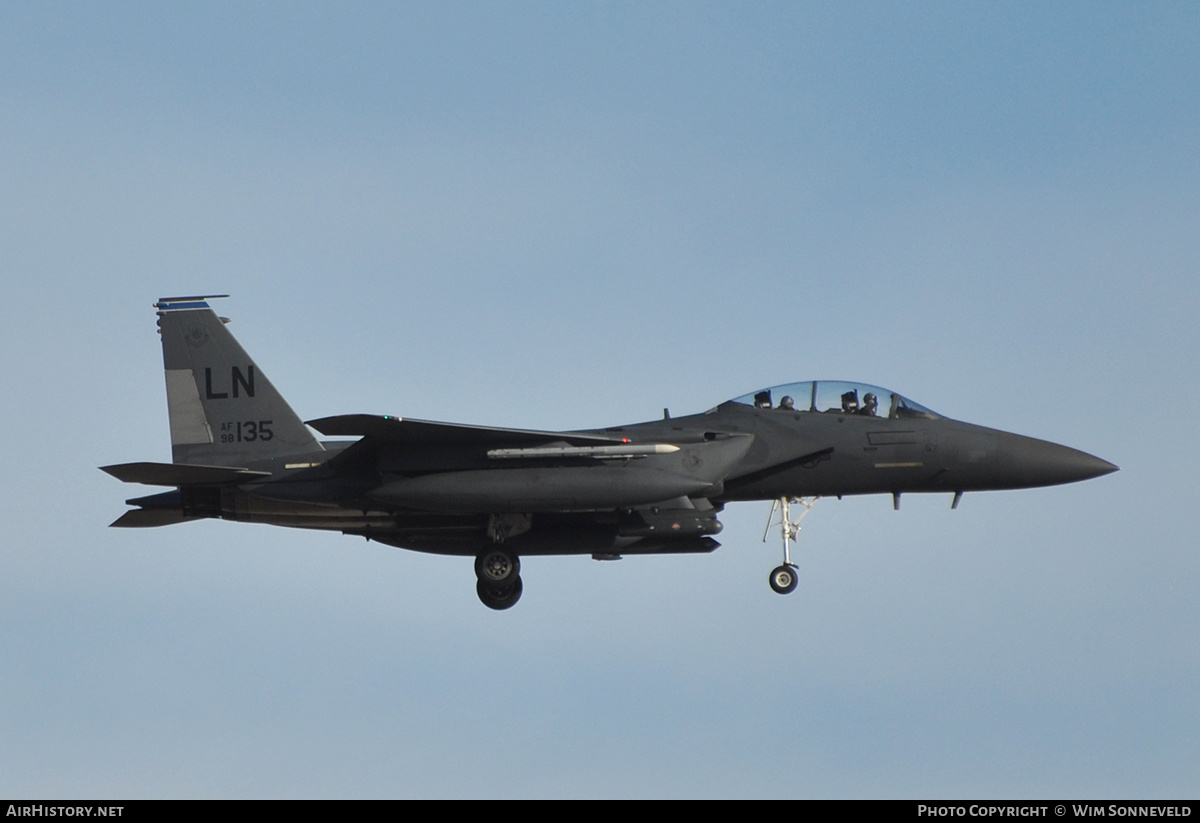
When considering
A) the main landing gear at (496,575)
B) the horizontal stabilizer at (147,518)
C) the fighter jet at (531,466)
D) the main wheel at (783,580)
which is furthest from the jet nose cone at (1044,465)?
the horizontal stabilizer at (147,518)

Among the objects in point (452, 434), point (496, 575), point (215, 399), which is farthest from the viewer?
point (215, 399)

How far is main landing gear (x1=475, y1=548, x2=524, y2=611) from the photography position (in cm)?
2134

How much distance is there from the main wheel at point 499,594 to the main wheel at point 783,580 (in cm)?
353

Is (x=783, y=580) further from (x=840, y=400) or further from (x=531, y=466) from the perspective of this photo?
(x=531, y=466)

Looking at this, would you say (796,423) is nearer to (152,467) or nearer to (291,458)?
(291,458)

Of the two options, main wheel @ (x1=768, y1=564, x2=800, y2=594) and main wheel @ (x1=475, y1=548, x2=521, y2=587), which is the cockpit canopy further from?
main wheel @ (x1=475, y1=548, x2=521, y2=587)

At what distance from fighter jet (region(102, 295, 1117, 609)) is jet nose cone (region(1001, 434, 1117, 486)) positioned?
0.02 meters

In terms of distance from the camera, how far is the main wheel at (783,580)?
2111 cm

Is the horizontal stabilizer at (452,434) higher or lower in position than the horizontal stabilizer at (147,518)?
higher

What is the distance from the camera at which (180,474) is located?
2058cm

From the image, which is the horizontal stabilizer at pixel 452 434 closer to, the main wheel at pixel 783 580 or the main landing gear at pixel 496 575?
the main landing gear at pixel 496 575

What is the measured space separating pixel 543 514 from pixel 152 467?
5260 mm

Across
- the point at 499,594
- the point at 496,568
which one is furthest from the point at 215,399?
the point at 499,594

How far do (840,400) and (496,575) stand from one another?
17.6 ft
